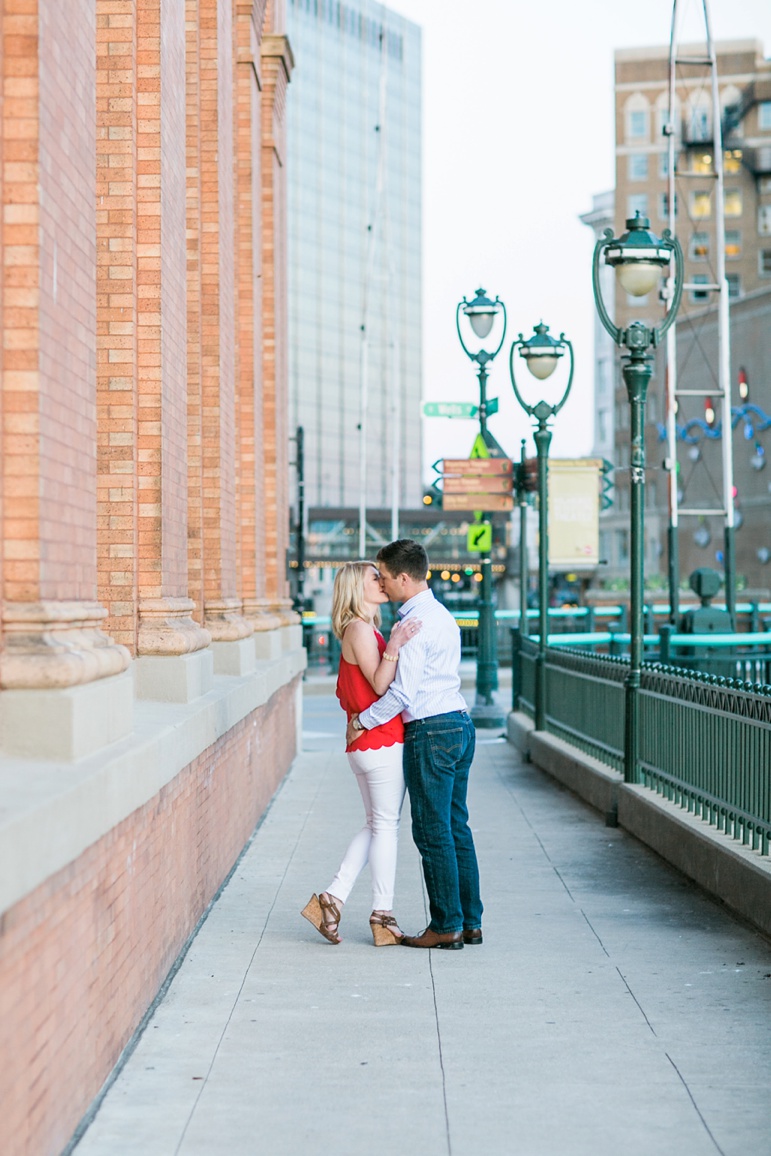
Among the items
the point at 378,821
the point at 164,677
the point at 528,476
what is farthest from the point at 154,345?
the point at 528,476

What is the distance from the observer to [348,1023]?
7133 millimetres

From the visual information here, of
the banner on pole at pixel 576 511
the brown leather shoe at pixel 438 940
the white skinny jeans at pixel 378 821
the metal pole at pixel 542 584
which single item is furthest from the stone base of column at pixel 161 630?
the banner on pole at pixel 576 511

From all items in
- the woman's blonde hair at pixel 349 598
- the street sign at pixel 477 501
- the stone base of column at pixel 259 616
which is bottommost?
the stone base of column at pixel 259 616

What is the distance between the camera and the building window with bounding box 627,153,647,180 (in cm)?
9981

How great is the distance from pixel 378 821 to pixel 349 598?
→ 116 centimetres

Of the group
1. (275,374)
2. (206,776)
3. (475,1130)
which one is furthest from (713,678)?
(275,374)

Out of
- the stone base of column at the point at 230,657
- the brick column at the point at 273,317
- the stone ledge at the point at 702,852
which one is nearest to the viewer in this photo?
the stone ledge at the point at 702,852

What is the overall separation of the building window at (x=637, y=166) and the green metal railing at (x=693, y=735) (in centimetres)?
8682

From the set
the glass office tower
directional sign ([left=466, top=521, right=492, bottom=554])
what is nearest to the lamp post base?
directional sign ([left=466, top=521, right=492, bottom=554])

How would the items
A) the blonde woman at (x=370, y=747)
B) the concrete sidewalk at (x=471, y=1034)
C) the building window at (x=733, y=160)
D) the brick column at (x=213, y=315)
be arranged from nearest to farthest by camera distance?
the concrete sidewalk at (x=471, y=1034)
the blonde woman at (x=370, y=747)
the brick column at (x=213, y=315)
the building window at (x=733, y=160)

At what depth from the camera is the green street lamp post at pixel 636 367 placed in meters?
13.4

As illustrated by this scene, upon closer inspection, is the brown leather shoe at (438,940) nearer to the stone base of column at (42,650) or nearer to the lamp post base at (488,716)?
the stone base of column at (42,650)

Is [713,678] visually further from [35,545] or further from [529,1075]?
[35,545]

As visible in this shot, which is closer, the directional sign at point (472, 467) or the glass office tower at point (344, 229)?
the directional sign at point (472, 467)
